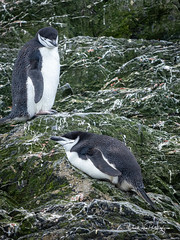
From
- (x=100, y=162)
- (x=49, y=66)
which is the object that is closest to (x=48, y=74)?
(x=49, y=66)

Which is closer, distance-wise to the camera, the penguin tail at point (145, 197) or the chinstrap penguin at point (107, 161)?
the penguin tail at point (145, 197)

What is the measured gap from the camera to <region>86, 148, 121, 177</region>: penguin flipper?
13.6ft

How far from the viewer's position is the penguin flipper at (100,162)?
414 centimetres

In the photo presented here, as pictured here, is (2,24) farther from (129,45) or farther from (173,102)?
(173,102)

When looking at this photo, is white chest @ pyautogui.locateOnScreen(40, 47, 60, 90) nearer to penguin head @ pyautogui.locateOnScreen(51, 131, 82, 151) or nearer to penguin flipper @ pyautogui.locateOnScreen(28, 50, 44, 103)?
penguin flipper @ pyautogui.locateOnScreen(28, 50, 44, 103)

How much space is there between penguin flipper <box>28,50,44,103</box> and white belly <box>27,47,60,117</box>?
2.8 inches

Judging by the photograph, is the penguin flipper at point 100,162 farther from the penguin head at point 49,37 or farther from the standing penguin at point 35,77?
the penguin head at point 49,37

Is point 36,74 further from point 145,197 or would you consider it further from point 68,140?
point 145,197

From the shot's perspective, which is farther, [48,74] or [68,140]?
[48,74]

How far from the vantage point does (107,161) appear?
4.29 meters

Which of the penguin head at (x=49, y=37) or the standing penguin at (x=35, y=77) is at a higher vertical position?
the penguin head at (x=49, y=37)

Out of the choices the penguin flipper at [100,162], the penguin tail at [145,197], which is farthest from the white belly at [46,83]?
the penguin tail at [145,197]

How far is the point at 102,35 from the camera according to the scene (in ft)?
31.1

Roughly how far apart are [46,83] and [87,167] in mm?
2150
